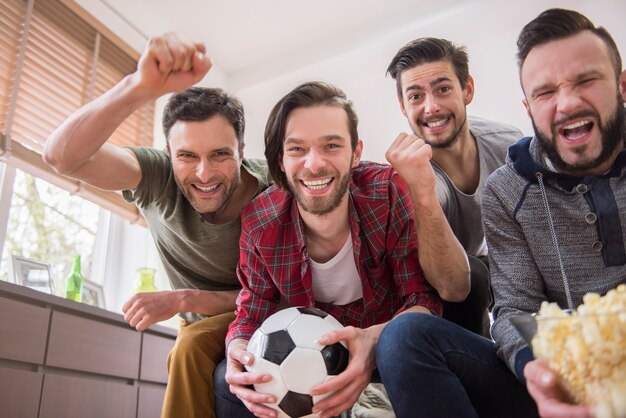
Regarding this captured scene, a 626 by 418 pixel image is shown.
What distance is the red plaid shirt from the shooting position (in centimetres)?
150

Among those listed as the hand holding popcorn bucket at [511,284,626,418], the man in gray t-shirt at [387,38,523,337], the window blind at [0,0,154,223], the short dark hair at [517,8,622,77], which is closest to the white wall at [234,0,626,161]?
the window blind at [0,0,154,223]

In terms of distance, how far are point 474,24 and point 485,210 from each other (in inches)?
95.2

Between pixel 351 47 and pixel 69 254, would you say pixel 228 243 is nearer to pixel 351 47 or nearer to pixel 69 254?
pixel 69 254

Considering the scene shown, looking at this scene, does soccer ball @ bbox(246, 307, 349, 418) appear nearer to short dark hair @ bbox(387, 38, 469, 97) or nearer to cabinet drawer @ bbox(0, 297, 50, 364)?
cabinet drawer @ bbox(0, 297, 50, 364)

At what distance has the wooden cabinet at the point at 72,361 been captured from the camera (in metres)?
1.79

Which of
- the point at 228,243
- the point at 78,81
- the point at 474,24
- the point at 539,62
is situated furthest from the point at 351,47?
the point at 539,62

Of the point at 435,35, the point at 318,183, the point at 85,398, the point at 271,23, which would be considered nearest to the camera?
the point at 318,183

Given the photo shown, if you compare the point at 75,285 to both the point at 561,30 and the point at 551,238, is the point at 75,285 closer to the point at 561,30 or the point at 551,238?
the point at 551,238

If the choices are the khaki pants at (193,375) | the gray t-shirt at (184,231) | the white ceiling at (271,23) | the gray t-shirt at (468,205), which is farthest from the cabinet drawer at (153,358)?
the white ceiling at (271,23)

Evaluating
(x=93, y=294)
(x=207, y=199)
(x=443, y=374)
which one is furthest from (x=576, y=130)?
(x=93, y=294)

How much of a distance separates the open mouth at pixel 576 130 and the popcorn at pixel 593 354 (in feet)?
1.80

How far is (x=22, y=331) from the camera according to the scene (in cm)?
182

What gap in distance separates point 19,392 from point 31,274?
75cm

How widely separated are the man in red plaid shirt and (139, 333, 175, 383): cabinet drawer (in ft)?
3.45
